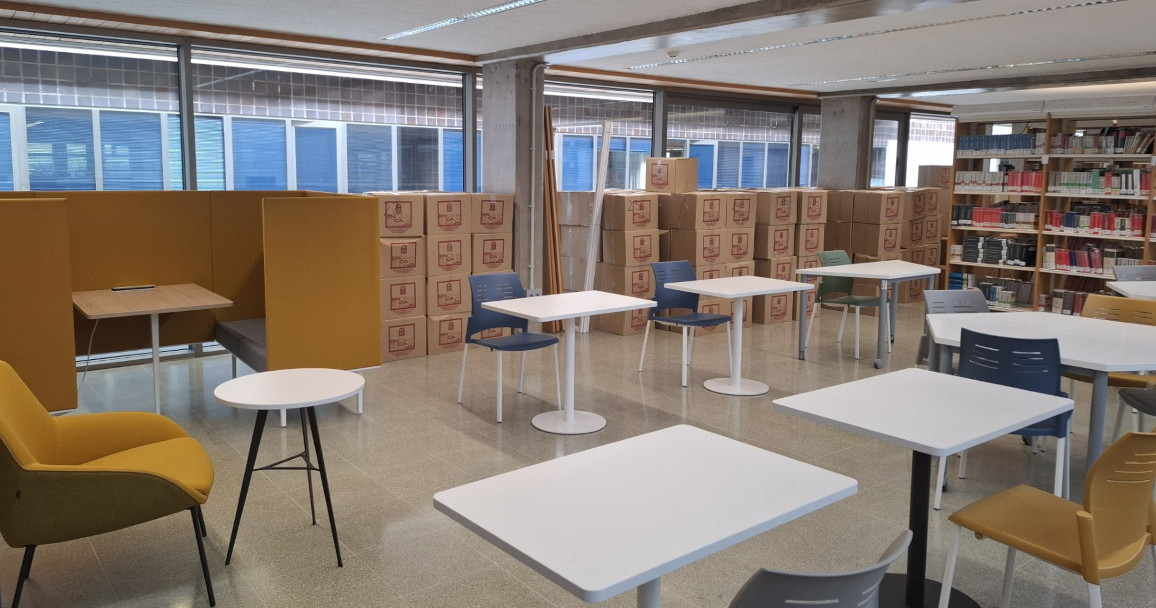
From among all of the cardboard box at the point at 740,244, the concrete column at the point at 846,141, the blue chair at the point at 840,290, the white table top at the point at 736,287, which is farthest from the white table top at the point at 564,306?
the concrete column at the point at 846,141

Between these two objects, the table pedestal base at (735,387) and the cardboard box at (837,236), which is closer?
the table pedestal base at (735,387)

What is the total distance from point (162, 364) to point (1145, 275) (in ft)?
24.9

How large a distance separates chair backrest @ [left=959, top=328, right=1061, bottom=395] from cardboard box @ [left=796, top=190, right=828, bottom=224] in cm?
511

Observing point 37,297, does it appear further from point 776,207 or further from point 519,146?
point 776,207

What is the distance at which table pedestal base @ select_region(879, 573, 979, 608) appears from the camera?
9.59 feet

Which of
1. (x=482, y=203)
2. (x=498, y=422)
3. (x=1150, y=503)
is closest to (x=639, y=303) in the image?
(x=498, y=422)

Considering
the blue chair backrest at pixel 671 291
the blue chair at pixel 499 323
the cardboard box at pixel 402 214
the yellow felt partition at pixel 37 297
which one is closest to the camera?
the yellow felt partition at pixel 37 297

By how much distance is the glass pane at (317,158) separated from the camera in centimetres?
746

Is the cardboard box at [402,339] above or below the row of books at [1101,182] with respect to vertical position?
below

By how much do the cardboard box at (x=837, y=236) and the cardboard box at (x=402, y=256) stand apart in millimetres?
4850

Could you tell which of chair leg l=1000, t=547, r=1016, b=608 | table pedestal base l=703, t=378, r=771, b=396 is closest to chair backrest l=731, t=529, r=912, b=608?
chair leg l=1000, t=547, r=1016, b=608

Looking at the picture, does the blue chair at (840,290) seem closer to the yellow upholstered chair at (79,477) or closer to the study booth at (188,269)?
the study booth at (188,269)

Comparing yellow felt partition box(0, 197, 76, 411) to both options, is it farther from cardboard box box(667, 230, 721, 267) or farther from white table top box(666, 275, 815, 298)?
cardboard box box(667, 230, 721, 267)

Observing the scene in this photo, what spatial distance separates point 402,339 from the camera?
6.72 metres
